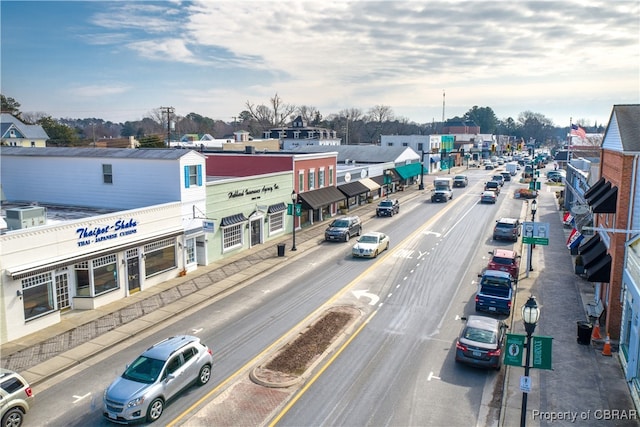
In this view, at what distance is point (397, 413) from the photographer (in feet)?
47.7

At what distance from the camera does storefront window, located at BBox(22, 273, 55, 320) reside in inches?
803

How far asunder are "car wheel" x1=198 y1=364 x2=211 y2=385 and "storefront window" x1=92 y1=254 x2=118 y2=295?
33.0ft

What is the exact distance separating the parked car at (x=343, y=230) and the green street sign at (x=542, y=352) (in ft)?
81.4

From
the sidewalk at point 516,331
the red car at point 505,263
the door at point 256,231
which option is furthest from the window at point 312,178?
the red car at point 505,263

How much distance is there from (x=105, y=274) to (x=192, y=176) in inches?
327

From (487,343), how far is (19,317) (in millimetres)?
18261

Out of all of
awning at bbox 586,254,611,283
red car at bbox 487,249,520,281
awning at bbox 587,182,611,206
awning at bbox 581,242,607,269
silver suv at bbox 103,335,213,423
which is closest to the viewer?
silver suv at bbox 103,335,213,423

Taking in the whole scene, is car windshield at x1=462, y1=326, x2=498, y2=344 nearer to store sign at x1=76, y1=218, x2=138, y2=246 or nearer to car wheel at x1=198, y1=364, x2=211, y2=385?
car wheel at x1=198, y1=364, x2=211, y2=385

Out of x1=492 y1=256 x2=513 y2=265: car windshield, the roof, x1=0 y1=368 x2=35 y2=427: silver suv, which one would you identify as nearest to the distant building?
the roof

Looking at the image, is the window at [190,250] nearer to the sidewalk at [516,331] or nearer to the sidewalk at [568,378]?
the sidewalk at [516,331]

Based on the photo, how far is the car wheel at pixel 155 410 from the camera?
13.8 meters

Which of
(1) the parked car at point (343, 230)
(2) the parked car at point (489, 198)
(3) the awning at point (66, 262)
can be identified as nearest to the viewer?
(3) the awning at point (66, 262)

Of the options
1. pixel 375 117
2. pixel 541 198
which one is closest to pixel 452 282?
pixel 541 198

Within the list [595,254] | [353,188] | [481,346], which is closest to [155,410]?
[481,346]
